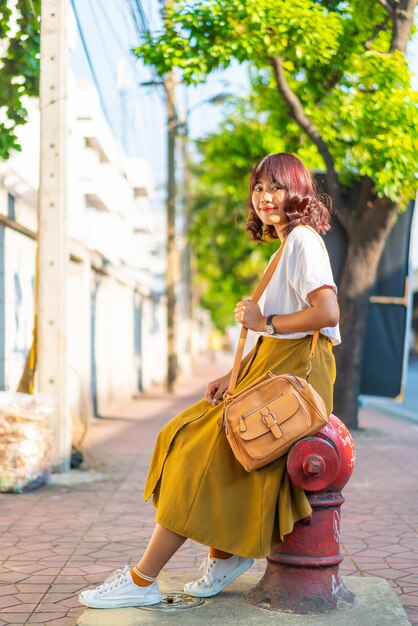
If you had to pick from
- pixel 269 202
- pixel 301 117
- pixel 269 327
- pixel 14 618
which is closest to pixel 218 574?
pixel 14 618

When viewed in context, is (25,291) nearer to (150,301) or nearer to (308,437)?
(308,437)

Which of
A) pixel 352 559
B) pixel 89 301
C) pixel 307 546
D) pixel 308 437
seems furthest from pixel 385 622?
pixel 89 301

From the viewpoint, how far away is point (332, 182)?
449 inches

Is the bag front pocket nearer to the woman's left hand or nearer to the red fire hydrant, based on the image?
the red fire hydrant

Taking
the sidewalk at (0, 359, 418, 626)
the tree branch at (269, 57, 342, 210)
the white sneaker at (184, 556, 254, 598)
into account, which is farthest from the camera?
the tree branch at (269, 57, 342, 210)

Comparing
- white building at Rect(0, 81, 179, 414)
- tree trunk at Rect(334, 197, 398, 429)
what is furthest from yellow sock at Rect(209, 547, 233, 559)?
tree trunk at Rect(334, 197, 398, 429)

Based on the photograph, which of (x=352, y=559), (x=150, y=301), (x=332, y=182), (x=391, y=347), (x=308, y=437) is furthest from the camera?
(x=150, y=301)

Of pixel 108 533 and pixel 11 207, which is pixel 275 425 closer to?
pixel 108 533

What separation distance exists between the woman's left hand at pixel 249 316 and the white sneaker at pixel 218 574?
104 cm

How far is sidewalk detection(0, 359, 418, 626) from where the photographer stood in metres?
4.25

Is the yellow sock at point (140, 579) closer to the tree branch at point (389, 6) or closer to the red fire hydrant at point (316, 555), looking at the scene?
the red fire hydrant at point (316, 555)

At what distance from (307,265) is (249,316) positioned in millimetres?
291

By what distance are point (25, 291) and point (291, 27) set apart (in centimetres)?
423

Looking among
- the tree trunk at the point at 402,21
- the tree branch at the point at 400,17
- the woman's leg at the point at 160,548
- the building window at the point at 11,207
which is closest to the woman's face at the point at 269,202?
the woman's leg at the point at 160,548
